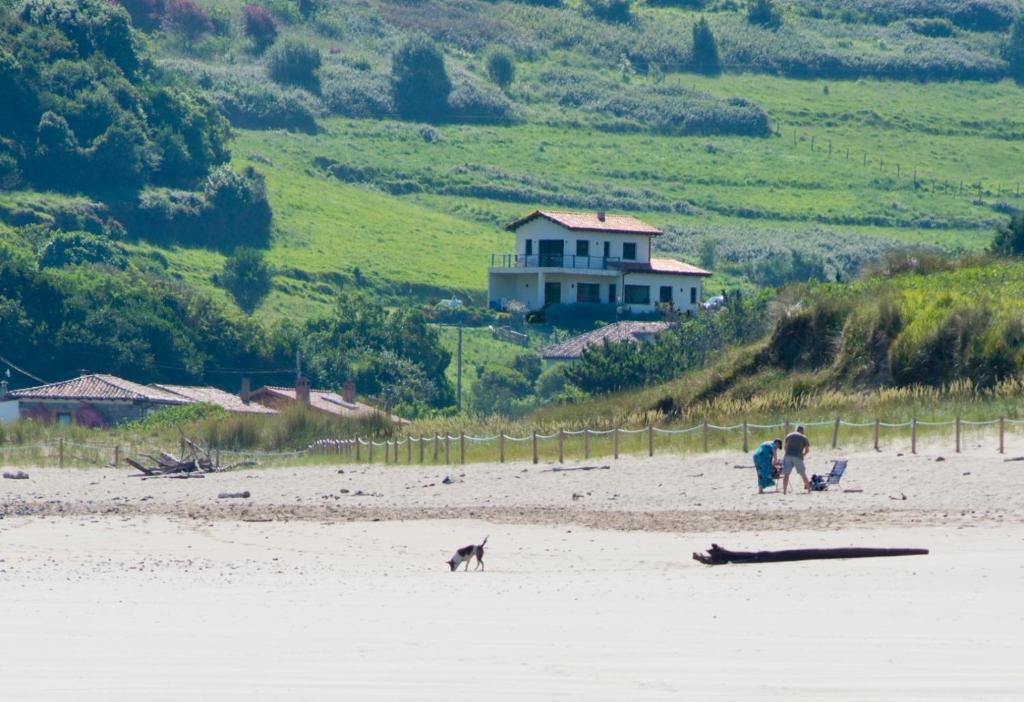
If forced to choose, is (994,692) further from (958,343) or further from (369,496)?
(958,343)

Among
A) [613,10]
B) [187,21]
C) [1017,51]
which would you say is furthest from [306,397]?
[613,10]

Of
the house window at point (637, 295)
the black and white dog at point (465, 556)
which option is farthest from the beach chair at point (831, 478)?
the house window at point (637, 295)

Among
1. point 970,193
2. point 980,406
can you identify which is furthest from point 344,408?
point 970,193

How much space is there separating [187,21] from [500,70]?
2668 cm

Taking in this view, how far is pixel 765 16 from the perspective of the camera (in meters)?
191

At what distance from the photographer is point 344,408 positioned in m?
60.7

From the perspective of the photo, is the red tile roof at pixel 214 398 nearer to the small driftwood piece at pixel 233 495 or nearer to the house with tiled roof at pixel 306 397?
the house with tiled roof at pixel 306 397

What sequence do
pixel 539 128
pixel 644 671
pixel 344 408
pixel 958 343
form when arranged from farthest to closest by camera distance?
pixel 539 128, pixel 344 408, pixel 958 343, pixel 644 671

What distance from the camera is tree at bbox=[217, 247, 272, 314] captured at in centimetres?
9562

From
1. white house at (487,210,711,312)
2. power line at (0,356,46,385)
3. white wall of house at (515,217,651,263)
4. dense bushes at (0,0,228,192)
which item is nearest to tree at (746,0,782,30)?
dense bushes at (0,0,228,192)

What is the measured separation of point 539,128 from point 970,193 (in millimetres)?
33331

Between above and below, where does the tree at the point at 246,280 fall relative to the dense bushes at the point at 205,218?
below

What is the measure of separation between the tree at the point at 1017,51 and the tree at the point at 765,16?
20628 mm

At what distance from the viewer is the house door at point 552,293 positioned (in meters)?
85.6
